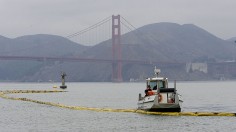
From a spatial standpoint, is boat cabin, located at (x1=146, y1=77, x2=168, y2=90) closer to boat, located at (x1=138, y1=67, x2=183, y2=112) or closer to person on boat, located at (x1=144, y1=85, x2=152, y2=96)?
boat, located at (x1=138, y1=67, x2=183, y2=112)

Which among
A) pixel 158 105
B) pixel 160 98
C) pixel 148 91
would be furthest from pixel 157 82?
pixel 160 98

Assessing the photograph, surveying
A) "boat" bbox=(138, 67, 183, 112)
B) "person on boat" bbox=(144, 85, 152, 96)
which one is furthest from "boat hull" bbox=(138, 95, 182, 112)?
"person on boat" bbox=(144, 85, 152, 96)

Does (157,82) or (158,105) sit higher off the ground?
(157,82)

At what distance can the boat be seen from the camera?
2020 inches

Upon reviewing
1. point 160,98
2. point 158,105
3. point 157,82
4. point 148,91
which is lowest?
point 158,105

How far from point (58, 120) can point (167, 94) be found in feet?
35.2

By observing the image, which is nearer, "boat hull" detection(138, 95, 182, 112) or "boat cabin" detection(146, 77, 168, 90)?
"boat hull" detection(138, 95, 182, 112)

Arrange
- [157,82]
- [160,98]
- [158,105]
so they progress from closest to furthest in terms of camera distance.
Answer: [160,98] < [158,105] < [157,82]

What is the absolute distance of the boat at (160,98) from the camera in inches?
2020

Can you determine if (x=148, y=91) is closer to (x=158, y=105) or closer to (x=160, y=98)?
(x=158, y=105)

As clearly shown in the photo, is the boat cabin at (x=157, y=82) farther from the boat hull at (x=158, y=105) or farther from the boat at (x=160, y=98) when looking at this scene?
the boat hull at (x=158, y=105)

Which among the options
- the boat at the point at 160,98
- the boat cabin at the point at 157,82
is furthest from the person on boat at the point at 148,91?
the boat cabin at the point at 157,82

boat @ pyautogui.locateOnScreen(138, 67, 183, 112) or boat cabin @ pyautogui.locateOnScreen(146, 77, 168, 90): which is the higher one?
boat cabin @ pyautogui.locateOnScreen(146, 77, 168, 90)

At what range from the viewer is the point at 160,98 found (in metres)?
51.5
